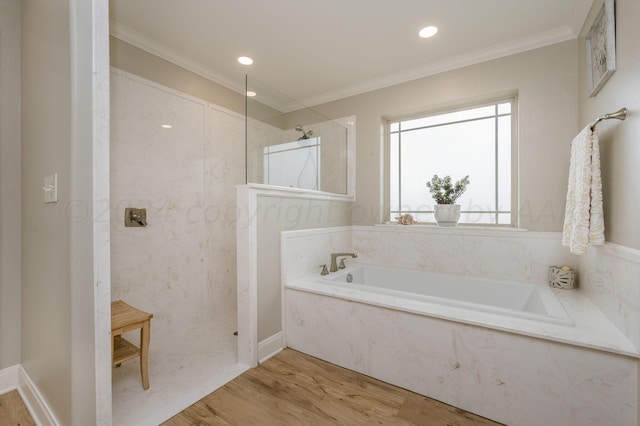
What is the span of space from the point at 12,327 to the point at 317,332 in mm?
1807

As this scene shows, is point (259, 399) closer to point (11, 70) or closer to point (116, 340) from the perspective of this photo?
point (116, 340)

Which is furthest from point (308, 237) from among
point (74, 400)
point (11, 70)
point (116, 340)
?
point (11, 70)

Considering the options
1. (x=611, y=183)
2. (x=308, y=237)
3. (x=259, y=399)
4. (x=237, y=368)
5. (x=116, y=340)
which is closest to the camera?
(x=611, y=183)

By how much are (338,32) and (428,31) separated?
67 centimetres

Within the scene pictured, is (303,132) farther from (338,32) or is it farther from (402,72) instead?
(402,72)

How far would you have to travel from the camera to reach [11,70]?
5.42ft

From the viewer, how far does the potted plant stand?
2.57 metres

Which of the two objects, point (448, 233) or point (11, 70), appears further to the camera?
point (448, 233)

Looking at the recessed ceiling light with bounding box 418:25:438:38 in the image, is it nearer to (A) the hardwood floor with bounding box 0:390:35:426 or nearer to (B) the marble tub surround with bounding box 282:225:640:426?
(B) the marble tub surround with bounding box 282:225:640:426

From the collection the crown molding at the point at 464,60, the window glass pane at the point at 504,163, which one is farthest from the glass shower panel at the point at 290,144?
the window glass pane at the point at 504,163

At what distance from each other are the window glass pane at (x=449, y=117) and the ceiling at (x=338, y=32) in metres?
0.42

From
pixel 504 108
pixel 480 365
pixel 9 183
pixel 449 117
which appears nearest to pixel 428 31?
pixel 449 117

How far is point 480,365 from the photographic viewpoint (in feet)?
4.88

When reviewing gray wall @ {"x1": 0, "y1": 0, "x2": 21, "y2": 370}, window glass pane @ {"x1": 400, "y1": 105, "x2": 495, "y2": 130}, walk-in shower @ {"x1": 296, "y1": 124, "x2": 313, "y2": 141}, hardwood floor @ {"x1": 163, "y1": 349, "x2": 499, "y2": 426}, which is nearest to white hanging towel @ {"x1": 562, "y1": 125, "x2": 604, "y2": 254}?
hardwood floor @ {"x1": 163, "y1": 349, "x2": 499, "y2": 426}
